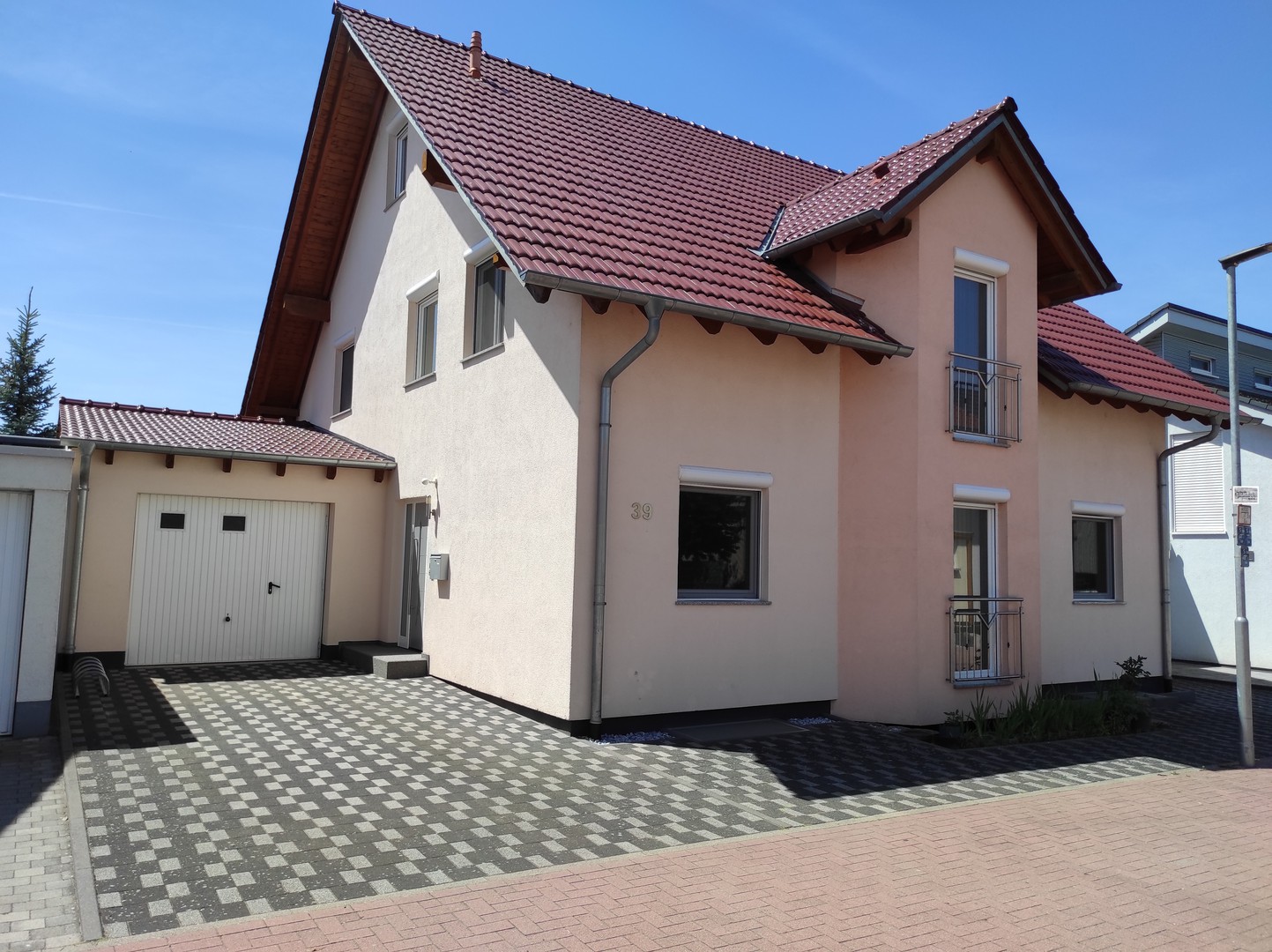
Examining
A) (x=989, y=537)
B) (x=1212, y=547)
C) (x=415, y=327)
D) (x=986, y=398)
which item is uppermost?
(x=415, y=327)

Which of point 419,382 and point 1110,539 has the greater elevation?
point 419,382

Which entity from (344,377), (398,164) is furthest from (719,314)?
(344,377)

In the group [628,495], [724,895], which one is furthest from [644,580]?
[724,895]

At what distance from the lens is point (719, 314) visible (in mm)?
8984

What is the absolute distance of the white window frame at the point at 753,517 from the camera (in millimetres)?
9602

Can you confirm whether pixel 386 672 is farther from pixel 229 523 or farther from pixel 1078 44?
pixel 1078 44

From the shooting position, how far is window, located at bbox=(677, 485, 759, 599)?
9.73 metres

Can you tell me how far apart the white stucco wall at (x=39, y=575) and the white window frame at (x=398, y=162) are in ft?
24.5

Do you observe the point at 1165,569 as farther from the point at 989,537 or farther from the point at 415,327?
the point at 415,327

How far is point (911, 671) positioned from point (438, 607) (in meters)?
5.78

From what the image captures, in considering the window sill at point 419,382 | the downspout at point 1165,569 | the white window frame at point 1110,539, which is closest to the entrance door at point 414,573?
the window sill at point 419,382

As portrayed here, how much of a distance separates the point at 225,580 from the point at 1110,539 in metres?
12.6

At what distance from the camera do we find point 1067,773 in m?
8.32

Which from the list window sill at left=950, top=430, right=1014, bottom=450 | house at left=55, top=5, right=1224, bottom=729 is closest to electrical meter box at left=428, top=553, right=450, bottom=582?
house at left=55, top=5, right=1224, bottom=729
